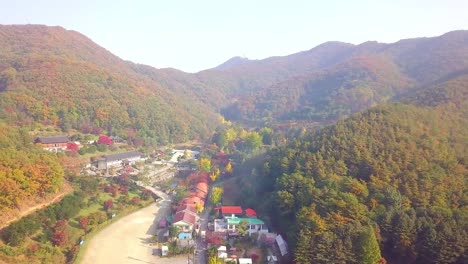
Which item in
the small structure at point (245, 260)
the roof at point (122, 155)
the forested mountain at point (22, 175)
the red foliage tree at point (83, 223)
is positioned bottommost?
the small structure at point (245, 260)

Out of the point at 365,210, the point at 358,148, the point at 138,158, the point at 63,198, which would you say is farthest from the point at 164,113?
the point at 365,210

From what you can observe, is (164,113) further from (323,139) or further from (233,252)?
(233,252)

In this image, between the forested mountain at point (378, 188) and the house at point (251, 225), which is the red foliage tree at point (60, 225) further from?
the forested mountain at point (378, 188)

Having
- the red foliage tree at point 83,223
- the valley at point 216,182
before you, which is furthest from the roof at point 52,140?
the red foliage tree at point 83,223

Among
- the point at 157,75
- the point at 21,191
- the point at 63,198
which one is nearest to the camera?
the point at 21,191

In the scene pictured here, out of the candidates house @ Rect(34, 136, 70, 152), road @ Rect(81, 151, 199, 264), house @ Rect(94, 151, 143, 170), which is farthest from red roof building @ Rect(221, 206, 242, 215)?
house @ Rect(34, 136, 70, 152)

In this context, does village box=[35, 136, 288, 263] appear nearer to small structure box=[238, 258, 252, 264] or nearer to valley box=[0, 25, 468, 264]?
small structure box=[238, 258, 252, 264]
